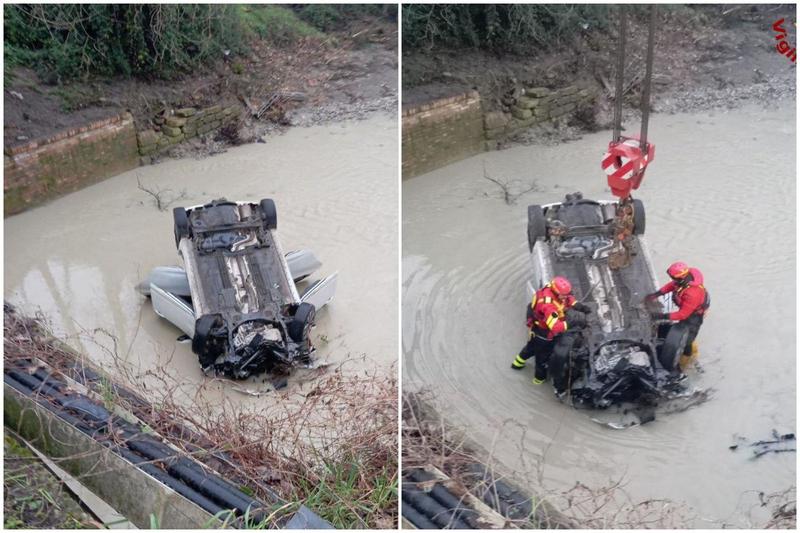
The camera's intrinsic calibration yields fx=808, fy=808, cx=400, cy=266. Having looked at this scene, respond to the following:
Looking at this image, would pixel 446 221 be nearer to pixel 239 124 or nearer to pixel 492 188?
pixel 492 188

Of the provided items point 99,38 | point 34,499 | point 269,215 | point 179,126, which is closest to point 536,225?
point 269,215

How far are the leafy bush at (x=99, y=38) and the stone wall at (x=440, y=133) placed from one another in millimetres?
4364

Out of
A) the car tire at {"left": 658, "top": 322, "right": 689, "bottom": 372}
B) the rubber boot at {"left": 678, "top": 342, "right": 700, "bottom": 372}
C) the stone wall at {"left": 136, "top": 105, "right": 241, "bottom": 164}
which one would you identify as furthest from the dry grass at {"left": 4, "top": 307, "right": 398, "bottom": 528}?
the stone wall at {"left": 136, "top": 105, "right": 241, "bottom": 164}

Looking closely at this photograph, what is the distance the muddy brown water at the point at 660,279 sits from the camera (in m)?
6.16

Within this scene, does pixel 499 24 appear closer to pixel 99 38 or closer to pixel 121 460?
pixel 99 38

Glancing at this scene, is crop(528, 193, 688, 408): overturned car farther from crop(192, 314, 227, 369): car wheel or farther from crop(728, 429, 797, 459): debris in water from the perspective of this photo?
crop(192, 314, 227, 369): car wheel

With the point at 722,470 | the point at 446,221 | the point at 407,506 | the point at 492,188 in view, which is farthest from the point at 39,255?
the point at 722,470

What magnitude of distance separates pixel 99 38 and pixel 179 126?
1.72 meters

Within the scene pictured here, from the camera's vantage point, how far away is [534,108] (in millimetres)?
12055

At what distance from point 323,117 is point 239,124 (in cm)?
146

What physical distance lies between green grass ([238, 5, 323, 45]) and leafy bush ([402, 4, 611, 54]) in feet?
14.2

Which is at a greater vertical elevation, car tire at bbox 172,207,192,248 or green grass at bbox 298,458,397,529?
car tire at bbox 172,207,192,248

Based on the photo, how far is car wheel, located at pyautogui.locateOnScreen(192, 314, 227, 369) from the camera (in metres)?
7.11

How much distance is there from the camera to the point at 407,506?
4.47 metres
